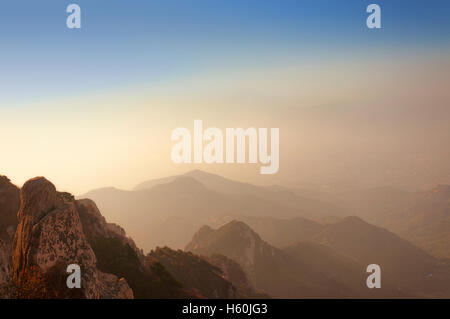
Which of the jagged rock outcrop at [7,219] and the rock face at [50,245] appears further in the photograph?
the jagged rock outcrop at [7,219]

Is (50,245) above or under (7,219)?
above

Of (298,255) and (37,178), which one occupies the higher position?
(37,178)

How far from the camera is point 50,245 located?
944 inches

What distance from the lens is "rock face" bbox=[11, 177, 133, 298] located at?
23281 millimetres

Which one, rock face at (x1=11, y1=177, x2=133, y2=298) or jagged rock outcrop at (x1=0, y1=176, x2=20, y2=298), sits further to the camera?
jagged rock outcrop at (x1=0, y1=176, x2=20, y2=298)

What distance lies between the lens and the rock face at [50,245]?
23.3 meters

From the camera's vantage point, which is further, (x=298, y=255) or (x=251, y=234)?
(x=298, y=255)
